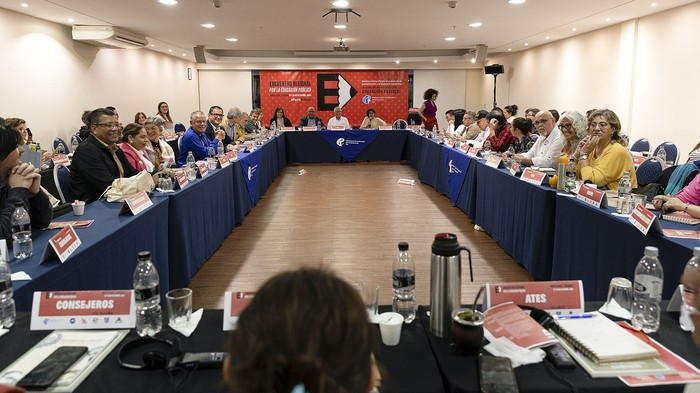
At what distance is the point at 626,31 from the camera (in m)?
7.61

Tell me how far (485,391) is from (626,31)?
850 centimetres

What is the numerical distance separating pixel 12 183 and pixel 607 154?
341 centimetres

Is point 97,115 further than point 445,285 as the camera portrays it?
Yes

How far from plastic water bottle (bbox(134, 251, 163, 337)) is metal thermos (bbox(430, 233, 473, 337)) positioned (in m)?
0.77

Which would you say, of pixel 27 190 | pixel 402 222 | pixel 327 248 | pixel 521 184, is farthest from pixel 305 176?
pixel 27 190

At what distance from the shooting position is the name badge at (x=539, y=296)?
4.42 ft

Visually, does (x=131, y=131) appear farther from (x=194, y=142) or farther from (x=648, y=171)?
(x=648, y=171)

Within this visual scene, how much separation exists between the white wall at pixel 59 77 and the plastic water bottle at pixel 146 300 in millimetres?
6283

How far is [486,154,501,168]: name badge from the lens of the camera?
14.5 feet

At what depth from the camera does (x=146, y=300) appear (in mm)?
1326

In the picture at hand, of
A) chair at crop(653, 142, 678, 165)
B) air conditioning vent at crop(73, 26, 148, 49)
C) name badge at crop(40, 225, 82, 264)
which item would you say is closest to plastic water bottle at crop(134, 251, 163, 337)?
name badge at crop(40, 225, 82, 264)

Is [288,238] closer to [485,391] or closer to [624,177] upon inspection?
[624,177]

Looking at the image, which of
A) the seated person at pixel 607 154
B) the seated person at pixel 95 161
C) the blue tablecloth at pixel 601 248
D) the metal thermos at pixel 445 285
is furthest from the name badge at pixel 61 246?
the seated person at pixel 607 154

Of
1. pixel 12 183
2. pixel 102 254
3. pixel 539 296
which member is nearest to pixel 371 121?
pixel 102 254
